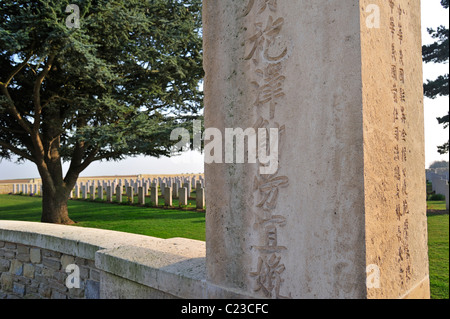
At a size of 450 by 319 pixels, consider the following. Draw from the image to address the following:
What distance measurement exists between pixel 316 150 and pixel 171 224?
693 centimetres

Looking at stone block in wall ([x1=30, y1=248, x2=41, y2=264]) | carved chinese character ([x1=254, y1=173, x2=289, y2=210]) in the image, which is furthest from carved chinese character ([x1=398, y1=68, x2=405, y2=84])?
stone block in wall ([x1=30, y1=248, x2=41, y2=264])

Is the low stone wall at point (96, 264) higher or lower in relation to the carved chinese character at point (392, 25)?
lower

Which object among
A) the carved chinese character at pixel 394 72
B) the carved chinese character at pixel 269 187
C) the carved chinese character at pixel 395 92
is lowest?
the carved chinese character at pixel 269 187

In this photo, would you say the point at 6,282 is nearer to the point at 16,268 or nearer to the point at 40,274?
the point at 16,268

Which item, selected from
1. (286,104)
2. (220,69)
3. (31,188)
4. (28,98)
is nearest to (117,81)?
(28,98)

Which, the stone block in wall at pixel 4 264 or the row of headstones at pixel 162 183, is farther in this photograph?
the row of headstones at pixel 162 183

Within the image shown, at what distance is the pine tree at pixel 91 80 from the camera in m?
7.60

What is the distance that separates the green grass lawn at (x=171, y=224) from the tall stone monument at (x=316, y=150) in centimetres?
249

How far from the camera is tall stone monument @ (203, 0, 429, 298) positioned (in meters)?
1.62

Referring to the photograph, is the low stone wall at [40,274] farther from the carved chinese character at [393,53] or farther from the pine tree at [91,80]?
the pine tree at [91,80]

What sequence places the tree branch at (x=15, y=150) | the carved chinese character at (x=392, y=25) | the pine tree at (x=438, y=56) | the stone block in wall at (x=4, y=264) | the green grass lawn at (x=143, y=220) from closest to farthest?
the carved chinese character at (x=392, y=25) < the stone block in wall at (x=4, y=264) < the green grass lawn at (x=143, y=220) < the tree branch at (x=15, y=150) < the pine tree at (x=438, y=56)

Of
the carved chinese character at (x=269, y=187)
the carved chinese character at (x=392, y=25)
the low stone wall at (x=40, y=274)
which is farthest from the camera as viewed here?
the low stone wall at (x=40, y=274)

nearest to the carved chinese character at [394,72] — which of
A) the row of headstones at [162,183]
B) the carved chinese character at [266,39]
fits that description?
the carved chinese character at [266,39]

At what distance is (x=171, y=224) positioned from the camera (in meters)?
8.20
